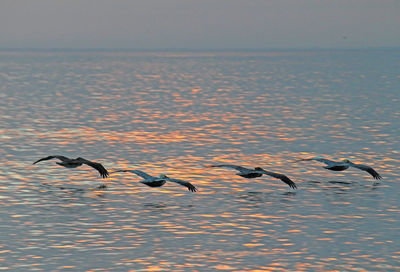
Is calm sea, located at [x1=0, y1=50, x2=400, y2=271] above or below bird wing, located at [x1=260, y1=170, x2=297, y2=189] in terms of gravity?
below

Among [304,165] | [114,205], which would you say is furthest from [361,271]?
[304,165]

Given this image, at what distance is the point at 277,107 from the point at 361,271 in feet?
278

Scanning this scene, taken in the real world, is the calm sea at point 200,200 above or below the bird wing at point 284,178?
below

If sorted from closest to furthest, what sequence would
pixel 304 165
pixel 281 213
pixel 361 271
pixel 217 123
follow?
pixel 361 271, pixel 281 213, pixel 304 165, pixel 217 123

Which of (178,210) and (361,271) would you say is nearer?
(361,271)

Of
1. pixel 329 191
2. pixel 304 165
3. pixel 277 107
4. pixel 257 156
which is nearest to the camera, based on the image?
pixel 329 191

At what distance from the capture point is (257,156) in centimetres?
6116

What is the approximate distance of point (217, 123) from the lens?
9075 centimetres

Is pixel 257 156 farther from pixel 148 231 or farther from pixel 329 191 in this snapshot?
pixel 148 231

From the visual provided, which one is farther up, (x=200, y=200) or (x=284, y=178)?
(x=284, y=178)

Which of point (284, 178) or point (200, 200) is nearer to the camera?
point (200, 200)

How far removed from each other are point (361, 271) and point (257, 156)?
3046 cm

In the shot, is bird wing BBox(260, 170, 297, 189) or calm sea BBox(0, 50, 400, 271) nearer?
calm sea BBox(0, 50, 400, 271)

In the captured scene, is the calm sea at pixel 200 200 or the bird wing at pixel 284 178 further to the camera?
the bird wing at pixel 284 178
